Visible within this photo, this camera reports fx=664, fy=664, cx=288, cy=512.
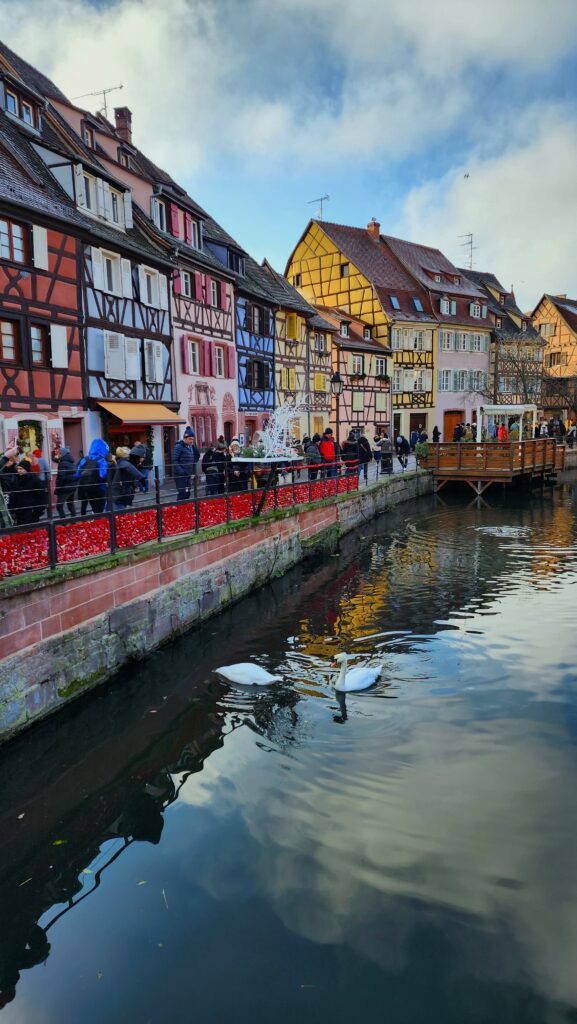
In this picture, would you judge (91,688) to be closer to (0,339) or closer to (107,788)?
(107,788)

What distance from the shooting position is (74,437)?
734 inches

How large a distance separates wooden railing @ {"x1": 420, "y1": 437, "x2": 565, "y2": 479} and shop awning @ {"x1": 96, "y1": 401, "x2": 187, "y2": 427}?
12.4 m

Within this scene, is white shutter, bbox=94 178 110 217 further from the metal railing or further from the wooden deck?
the wooden deck

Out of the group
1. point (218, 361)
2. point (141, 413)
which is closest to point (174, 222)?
point (218, 361)

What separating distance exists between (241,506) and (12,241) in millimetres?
9032

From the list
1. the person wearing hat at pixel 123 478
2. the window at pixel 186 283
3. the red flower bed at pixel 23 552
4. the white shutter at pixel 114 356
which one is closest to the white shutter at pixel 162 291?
the window at pixel 186 283

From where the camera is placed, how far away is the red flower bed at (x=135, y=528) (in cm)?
967

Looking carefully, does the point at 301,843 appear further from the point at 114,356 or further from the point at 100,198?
the point at 100,198

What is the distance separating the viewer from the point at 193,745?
7.47 meters

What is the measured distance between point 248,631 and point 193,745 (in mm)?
3968

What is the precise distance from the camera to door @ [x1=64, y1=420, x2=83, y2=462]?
1847 centimetres

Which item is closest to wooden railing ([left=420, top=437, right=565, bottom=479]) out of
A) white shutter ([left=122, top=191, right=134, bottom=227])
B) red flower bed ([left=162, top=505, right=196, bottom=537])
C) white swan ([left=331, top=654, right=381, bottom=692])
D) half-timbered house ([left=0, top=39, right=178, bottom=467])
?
half-timbered house ([left=0, top=39, right=178, bottom=467])

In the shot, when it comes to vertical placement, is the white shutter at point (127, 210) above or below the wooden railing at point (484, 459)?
above

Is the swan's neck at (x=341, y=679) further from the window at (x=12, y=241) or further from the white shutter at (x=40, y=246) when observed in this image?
the white shutter at (x=40, y=246)
